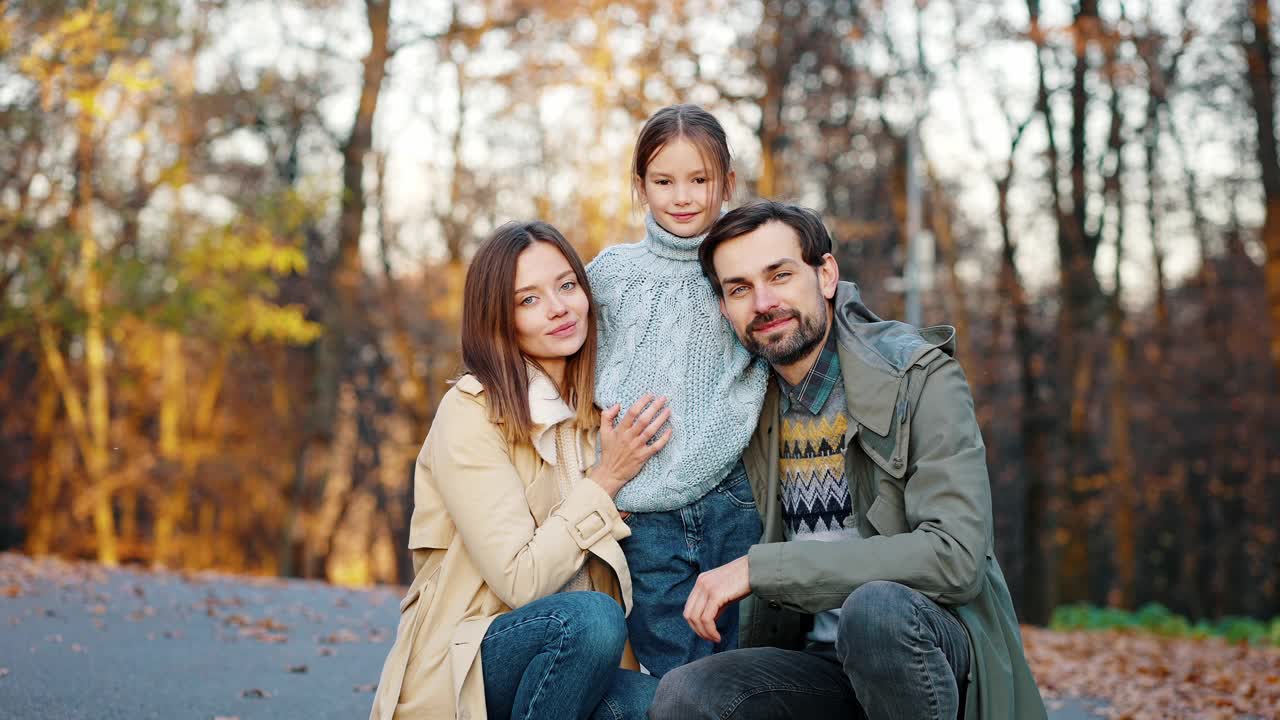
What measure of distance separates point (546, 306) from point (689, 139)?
0.95m

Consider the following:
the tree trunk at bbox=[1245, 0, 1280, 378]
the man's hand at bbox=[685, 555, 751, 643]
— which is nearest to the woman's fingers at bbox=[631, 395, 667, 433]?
the man's hand at bbox=[685, 555, 751, 643]

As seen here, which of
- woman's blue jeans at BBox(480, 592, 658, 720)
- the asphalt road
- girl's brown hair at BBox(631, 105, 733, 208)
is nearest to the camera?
woman's blue jeans at BBox(480, 592, 658, 720)

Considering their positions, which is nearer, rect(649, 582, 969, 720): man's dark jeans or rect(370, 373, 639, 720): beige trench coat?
rect(649, 582, 969, 720): man's dark jeans

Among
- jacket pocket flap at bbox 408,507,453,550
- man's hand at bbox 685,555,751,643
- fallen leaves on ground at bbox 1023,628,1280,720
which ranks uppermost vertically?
jacket pocket flap at bbox 408,507,453,550

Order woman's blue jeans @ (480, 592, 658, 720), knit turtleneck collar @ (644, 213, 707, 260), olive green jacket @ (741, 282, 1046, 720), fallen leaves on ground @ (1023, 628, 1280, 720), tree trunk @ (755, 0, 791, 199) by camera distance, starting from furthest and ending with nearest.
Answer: tree trunk @ (755, 0, 791, 199)
fallen leaves on ground @ (1023, 628, 1280, 720)
knit turtleneck collar @ (644, 213, 707, 260)
woman's blue jeans @ (480, 592, 658, 720)
olive green jacket @ (741, 282, 1046, 720)

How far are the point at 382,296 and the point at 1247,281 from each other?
664 inches

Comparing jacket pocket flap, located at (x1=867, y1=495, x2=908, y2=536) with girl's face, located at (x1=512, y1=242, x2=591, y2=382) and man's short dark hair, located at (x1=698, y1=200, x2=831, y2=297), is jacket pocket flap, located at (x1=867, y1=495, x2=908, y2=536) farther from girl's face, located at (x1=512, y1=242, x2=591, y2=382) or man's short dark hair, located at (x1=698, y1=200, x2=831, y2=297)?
girl's face, located at (x1=512, y1=242, x2=591, y2=382)

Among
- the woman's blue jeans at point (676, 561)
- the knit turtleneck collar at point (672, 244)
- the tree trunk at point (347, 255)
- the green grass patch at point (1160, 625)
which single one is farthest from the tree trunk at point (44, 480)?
the woman's blue jeans at point (676, 561)

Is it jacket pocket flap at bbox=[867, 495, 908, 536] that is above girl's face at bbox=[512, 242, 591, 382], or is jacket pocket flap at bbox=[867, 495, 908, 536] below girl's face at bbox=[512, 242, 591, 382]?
below

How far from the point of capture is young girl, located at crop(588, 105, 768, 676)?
3.55m

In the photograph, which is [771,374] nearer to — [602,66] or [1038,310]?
[602,66]

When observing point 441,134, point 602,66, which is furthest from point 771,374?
point 441,134

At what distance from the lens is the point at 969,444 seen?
3180mm

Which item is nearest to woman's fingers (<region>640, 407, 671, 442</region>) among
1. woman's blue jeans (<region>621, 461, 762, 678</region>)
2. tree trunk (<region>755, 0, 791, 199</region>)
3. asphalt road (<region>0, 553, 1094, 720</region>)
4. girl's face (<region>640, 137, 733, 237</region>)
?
woman's blue jeans (<region>621, 461, 762, 678</region>)
